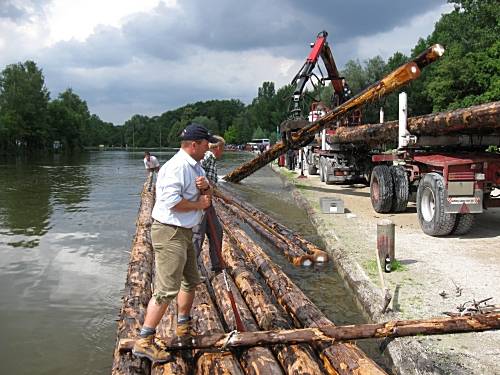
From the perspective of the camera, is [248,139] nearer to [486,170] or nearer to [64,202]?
[64,202]

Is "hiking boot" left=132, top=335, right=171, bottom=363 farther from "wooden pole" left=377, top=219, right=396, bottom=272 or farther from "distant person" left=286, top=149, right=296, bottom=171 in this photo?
"distant person" left=286, top=149, right=296, bottom=171

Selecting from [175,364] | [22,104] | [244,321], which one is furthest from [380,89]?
[22,104]

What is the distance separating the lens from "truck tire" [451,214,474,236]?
857 centimetres

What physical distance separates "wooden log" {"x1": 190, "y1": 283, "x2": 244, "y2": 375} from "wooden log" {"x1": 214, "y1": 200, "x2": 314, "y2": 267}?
250 centimetres

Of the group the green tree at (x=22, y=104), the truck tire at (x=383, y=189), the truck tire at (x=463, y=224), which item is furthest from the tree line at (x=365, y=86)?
the truck tire at (x=463, y=224)

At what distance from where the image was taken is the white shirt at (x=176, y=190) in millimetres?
3832

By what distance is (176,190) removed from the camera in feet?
12.6

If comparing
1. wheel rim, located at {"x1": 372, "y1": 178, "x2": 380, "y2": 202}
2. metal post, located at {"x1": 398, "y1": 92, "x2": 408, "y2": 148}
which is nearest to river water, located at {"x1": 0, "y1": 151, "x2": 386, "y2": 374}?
wheel rim, located at {"x1": 372, "y1": 178, "x2": 380, "y2": 202}

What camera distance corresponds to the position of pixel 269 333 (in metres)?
3.95

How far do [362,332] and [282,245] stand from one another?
4911 millimetres

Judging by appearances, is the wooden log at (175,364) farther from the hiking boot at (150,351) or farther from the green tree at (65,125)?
the green tree at (65,125)

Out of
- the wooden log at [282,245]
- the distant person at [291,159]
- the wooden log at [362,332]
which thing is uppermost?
the distant person at [291,159]

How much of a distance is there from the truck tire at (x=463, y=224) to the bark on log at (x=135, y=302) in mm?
5576

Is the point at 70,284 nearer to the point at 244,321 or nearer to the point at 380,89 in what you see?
the point at 244,321
